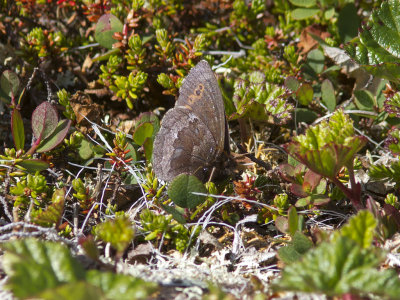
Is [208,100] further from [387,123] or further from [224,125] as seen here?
[387,123]

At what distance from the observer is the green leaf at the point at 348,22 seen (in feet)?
11.5

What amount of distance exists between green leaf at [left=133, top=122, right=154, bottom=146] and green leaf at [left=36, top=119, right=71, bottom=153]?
0.43 m

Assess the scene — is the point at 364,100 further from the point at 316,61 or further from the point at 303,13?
the point at 303,13

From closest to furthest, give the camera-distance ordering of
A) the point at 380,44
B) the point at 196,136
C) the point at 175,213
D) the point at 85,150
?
1. the point at 175,213
2. the point at 196,136
3. the point at 380,44
4. the point at 85,150

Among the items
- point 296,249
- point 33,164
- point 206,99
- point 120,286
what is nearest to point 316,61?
point 206,99

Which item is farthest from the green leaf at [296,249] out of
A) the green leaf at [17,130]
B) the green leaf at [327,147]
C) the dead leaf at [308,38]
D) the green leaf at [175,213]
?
the dead leaf at [308,38]

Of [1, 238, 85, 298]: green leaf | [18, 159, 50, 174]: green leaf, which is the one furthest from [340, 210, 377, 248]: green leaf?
[18, 159, 50, 174]: green leaf

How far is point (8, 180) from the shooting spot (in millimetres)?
2572

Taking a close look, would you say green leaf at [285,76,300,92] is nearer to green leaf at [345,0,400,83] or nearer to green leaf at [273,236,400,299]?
green leaf at [345,0,400,83]

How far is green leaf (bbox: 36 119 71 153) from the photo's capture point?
8.72 feet

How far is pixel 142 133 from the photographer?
2756mm

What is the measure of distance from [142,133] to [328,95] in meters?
1.43

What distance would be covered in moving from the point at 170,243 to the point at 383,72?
1715mm

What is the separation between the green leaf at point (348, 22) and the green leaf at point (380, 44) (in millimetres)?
723
